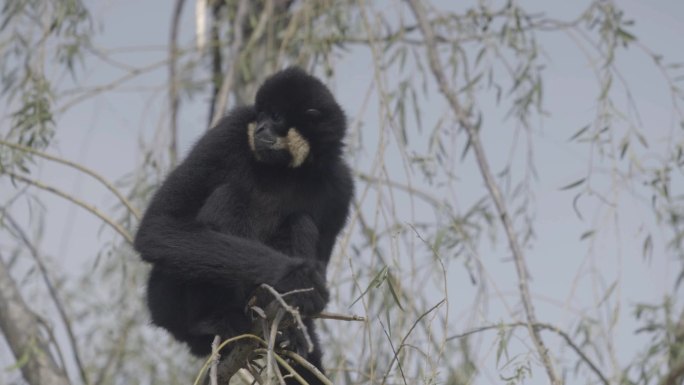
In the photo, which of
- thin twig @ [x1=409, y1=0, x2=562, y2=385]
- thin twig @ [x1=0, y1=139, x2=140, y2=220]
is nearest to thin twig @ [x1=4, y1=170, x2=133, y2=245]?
thin twig @ [x1=0, y1=139, x2=140, y2=220]

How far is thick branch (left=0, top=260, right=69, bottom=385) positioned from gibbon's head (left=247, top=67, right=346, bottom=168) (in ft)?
6.28

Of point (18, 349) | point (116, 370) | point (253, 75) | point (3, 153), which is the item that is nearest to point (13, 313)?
point (18, 349)

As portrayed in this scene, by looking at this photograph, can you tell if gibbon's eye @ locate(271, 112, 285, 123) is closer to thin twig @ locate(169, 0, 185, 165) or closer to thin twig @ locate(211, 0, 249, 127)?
thin twig @ locate(211, 0, 249, 127)

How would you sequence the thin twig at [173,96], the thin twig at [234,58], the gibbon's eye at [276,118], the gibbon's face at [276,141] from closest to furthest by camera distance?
the gibbon's face at [276,141] < the gibbon's eye at [276,118] < the thin twig at [234,58] < the thin twig at [173,96]

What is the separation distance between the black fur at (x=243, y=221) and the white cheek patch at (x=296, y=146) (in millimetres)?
31

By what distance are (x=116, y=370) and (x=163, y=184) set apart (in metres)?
3.43

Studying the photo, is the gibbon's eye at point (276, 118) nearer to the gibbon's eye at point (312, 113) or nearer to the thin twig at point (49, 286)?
the gibbon's eye at point (312, 113)

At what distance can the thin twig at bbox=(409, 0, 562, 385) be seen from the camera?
4812 millimetres

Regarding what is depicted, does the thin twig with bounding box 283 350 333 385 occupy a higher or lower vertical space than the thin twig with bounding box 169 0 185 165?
lower

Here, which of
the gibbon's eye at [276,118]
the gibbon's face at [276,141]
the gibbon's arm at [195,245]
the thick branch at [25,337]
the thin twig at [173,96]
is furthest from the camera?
the thin twig at [173,96]

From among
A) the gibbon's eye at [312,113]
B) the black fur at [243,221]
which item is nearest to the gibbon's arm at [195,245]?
the black fur at [243,221]

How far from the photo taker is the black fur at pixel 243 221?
4.65 metres

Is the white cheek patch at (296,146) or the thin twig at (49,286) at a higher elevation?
the white cheek patch at (296,146)

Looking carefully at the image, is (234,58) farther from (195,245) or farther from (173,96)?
(195,245)
